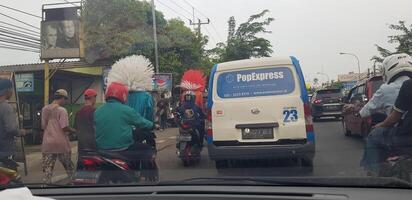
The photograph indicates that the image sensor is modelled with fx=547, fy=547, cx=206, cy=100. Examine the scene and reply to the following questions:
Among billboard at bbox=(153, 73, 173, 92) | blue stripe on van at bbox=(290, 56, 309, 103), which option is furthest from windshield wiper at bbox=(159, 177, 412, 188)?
billboard at bbox=(153, 73, 173, 92)

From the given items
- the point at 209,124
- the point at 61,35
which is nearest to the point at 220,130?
the point at 209,124

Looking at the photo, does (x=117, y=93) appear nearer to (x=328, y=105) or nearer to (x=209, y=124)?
(x=209, y=124)

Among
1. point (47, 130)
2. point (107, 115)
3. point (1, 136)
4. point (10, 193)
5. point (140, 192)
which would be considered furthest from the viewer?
point (47, 130)

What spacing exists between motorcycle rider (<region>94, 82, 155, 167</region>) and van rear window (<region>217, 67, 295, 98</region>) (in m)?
3.04

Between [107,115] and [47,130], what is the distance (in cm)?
192

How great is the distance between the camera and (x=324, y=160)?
314 inches

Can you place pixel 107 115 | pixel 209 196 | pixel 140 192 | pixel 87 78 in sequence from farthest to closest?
pixel 87 78 < pixel 107 115 < pixel 140 192 < pixel 209 196

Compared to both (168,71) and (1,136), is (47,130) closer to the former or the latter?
(1,136)

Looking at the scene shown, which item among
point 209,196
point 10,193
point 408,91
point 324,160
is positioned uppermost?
point 408,91

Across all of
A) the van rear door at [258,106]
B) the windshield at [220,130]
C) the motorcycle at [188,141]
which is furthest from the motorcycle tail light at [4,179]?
the motorcycle at [188,141]

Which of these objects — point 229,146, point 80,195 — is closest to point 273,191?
point 80,195

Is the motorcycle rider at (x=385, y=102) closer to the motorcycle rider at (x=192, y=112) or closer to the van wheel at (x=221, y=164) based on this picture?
the van wheel at (x=221, y=164)

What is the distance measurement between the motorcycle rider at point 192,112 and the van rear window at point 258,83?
1.74 metres

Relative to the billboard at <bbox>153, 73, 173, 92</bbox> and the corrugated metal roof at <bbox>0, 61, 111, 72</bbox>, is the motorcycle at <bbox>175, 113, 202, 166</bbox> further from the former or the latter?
the billboard at <bbox>153, 73, 173, 92</bbox>
